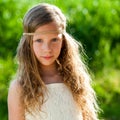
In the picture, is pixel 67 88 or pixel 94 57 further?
pixel 94 57

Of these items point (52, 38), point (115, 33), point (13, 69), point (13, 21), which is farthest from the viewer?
point (115, 33)

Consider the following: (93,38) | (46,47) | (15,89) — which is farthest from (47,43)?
(93,38)

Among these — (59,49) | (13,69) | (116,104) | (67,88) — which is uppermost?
(59,49)

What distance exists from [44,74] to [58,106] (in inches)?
7.6

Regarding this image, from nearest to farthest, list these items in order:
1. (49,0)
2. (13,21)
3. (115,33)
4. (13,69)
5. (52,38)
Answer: (52,38) → (49,0) → (13,69) → (13,21) → (115,33)

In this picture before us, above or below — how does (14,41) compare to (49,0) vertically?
below

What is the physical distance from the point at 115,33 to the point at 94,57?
504 millimetres

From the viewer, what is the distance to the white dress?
2.95 metres

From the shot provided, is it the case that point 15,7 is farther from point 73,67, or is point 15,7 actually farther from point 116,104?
point 73,67

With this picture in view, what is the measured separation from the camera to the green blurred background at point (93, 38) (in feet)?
19.0

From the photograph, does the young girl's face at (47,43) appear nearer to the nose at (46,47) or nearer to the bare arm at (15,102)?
the nose at (46,47)

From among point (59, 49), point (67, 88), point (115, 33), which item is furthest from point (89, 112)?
point (115, 33)

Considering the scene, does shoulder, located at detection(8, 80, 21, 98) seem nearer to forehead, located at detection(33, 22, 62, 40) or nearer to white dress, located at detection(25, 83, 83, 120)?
white dress, located at detection(25, 83, 83, 120)

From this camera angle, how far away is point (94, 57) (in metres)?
6.33
